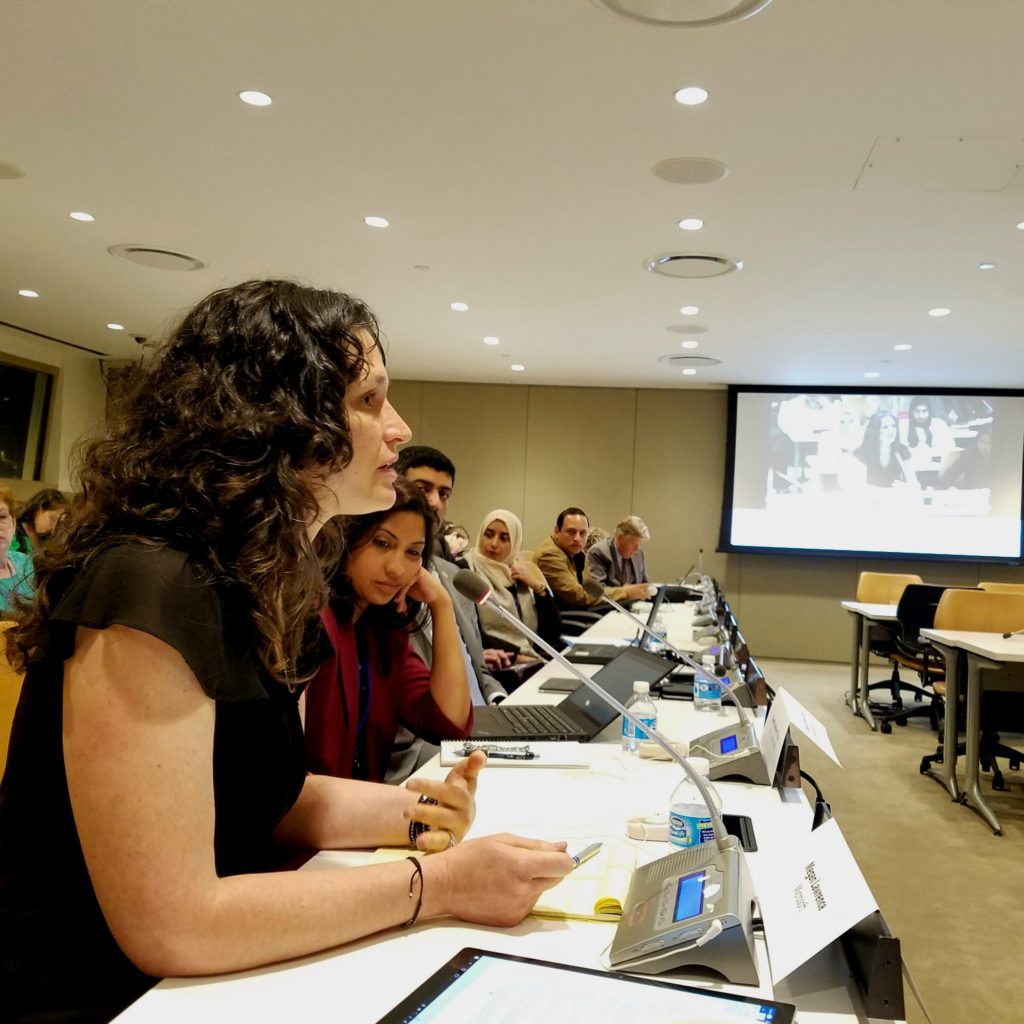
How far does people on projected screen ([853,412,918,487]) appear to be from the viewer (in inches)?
331

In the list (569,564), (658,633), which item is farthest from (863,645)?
(658,633)

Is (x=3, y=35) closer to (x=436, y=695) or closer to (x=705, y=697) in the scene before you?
(x=436, y=695)

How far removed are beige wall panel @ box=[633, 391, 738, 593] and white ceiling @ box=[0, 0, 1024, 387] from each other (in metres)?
2.74

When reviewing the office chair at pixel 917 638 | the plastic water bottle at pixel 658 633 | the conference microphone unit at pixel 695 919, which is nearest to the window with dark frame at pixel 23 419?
the plastic water bottle at pixel 658 633

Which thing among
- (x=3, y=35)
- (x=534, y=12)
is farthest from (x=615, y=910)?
(x=3, y=35)

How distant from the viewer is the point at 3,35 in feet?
9.35

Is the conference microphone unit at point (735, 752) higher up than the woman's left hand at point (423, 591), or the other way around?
the woman's left hand at point (423, 591)

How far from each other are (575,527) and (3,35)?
14.0ft

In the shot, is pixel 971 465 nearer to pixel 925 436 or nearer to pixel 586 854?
pixel 925 436

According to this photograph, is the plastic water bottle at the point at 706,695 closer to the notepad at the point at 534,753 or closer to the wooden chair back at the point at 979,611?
the notepad at the point at 534,753

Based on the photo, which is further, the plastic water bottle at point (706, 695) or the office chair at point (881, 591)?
the office chair at point (881, 591)

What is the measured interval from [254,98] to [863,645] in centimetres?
495

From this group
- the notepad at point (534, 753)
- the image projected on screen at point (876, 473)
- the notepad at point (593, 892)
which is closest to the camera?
the notepad at point (593, 892)

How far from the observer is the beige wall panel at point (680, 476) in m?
8.96
